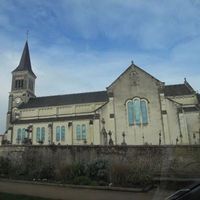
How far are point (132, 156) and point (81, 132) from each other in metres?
26.5

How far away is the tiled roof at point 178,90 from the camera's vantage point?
4618 centimetres

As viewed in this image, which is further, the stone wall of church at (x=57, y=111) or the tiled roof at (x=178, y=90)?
the stone wall of church at (x=57, y=111)

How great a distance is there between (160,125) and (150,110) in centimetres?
248

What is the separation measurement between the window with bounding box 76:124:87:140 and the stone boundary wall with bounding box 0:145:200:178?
911 inches

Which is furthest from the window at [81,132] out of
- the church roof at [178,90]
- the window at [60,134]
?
the church roof at [178,90]

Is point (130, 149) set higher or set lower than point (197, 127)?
lower

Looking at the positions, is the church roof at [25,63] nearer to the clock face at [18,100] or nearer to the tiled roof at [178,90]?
the clock face at [18,100]

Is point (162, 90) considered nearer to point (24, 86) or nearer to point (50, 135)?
point (50, 135)

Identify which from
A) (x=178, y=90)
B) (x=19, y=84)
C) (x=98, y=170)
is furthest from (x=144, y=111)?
(x=19, y=84)

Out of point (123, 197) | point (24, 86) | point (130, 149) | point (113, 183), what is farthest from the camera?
point (24, 86)

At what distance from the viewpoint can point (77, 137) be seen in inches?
1772

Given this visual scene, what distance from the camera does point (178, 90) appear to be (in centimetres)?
4775

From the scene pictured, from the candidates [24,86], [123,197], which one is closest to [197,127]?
[123,197]

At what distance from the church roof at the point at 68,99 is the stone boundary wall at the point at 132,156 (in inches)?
1292
